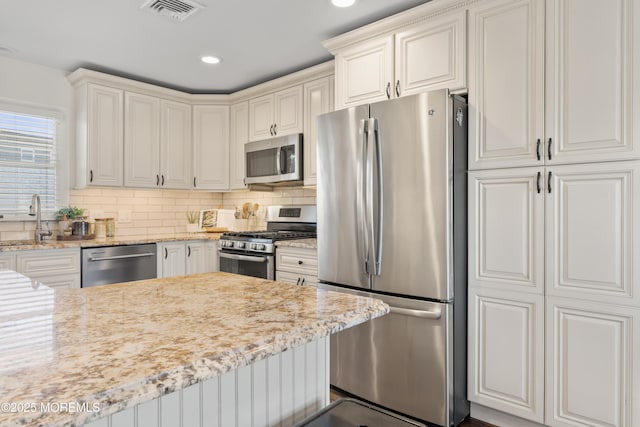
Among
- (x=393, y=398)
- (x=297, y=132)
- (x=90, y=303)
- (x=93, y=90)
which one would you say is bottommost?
(x=393, y=398)

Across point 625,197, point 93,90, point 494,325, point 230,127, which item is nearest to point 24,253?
point 93,90

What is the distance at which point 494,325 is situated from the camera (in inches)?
84.7

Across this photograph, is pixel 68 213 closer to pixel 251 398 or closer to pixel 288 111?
pixel 288 111

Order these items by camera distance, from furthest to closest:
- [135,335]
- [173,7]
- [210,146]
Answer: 1. [210,146]
2. [173,7]
3. [135,335]

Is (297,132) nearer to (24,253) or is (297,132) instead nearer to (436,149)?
(436,149)

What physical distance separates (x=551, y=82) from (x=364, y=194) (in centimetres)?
111

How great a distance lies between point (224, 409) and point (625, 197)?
6.14 feet

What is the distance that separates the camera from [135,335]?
812mm

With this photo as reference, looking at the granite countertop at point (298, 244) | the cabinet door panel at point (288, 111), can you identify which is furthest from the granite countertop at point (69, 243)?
the cabinet door panel at point (288, 111)

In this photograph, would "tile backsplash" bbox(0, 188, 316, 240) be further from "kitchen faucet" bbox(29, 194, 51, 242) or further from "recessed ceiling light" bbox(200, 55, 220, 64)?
"recessed ceiling light" bbox(200, 55, 220, 64)

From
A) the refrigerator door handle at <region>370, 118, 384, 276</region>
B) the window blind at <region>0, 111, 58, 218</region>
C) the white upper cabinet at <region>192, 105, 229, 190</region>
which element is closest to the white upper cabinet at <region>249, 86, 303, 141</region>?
the white upper cabinet at <region>192, 105, 229, 190</region>

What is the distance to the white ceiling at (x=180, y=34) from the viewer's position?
8.30 feet

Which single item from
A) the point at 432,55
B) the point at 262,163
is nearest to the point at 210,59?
the point at 262,163

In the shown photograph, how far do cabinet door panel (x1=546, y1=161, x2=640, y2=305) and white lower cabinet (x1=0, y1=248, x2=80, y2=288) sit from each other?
3279mm
